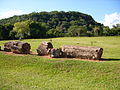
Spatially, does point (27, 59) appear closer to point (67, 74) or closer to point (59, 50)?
point (59, 50)

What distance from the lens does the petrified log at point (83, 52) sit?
2344 cm

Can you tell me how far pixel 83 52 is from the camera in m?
24.1

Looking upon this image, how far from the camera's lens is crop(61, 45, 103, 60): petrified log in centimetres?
2344

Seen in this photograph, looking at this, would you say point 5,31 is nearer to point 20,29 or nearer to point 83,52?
point 20,29

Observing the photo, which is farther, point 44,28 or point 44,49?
point 44,28

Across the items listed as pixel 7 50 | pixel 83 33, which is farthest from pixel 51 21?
pixel 7 50

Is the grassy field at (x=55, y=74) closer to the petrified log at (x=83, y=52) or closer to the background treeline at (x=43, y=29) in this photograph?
the petrified log at (x=83, y=52)

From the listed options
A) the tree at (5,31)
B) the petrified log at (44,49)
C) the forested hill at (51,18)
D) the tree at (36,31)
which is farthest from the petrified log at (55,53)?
the forested hill at (51,18)

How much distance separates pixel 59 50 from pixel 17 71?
6.92 meters

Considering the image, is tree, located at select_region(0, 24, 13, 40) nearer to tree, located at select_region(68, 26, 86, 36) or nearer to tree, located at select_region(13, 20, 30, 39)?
tree, located at select_region(13, 20, 30, 39)

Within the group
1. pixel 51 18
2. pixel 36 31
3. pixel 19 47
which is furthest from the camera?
pixel 51 18

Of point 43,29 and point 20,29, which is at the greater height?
point 43,29

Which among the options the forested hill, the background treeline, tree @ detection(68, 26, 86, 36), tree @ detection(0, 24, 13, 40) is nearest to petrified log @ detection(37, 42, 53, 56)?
the background treeline

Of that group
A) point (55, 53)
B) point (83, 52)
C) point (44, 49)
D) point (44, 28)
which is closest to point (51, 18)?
point (44, 28)
